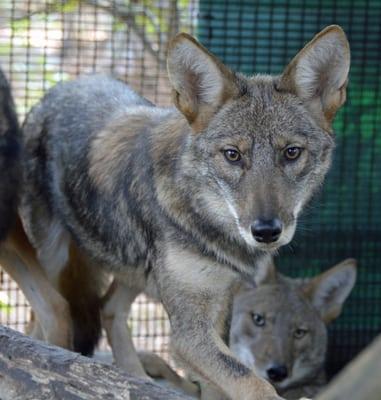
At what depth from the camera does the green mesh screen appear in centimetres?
743

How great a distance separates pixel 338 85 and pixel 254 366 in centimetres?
225

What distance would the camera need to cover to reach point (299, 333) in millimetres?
6648

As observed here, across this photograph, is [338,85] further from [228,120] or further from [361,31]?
[361,31]

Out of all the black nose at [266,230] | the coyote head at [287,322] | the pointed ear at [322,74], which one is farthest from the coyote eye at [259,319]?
the black nose at [266,230]

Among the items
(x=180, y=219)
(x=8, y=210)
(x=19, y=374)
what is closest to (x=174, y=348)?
(x=180, y=219)

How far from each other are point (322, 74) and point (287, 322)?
7.66 feet

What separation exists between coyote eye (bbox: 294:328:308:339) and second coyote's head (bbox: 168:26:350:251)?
1.95 metres

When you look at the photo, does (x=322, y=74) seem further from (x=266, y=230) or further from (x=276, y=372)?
(x=276, y=372)

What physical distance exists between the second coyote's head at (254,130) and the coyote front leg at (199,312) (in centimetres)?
21

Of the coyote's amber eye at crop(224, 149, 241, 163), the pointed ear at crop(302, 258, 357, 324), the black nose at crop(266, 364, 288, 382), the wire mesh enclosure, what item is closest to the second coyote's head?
the coyote's amber eye at crop(224, 149, 241, 163)

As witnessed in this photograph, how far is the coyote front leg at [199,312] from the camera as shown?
4.55 meters

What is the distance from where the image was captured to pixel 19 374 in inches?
162

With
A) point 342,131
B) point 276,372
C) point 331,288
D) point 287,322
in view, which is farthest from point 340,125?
point 276,372

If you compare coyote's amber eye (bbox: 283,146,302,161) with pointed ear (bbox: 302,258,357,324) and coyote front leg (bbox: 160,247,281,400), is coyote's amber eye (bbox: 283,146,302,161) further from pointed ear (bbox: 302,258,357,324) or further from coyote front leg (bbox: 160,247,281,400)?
pointed ear (bbox: 302,258,357,324)
